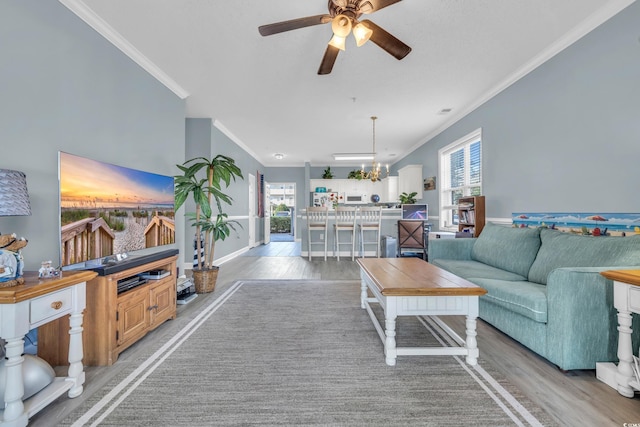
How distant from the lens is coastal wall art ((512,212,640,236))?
215 centimetres

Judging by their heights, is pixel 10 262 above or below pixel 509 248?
above

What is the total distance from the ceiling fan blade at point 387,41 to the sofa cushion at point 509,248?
7.07 ft

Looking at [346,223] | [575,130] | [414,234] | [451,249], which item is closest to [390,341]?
[451,249]

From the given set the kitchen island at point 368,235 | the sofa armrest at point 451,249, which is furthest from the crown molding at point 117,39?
the sofa armrest at point 451,249

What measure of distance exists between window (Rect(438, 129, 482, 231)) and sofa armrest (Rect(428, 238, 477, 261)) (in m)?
1.29

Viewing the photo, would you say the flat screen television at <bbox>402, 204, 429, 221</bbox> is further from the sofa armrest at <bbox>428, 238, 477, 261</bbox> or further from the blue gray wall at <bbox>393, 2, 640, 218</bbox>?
the sofa armrest at <bbox>428, 238, 477, 261</bbox>

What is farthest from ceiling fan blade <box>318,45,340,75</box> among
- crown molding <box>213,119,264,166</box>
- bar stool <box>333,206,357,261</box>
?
bar stool <box>333,206,357,261</box>

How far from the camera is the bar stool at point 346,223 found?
596 cm

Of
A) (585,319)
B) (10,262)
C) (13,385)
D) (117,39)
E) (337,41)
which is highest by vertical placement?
(117,39)

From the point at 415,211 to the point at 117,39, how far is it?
5.57 metres

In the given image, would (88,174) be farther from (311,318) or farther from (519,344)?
(519,344)

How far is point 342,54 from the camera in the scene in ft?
9.60

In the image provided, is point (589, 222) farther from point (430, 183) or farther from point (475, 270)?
point (430, 183)

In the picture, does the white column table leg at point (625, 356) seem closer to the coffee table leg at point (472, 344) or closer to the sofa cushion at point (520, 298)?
the sofa cushion at point (520, 298)
